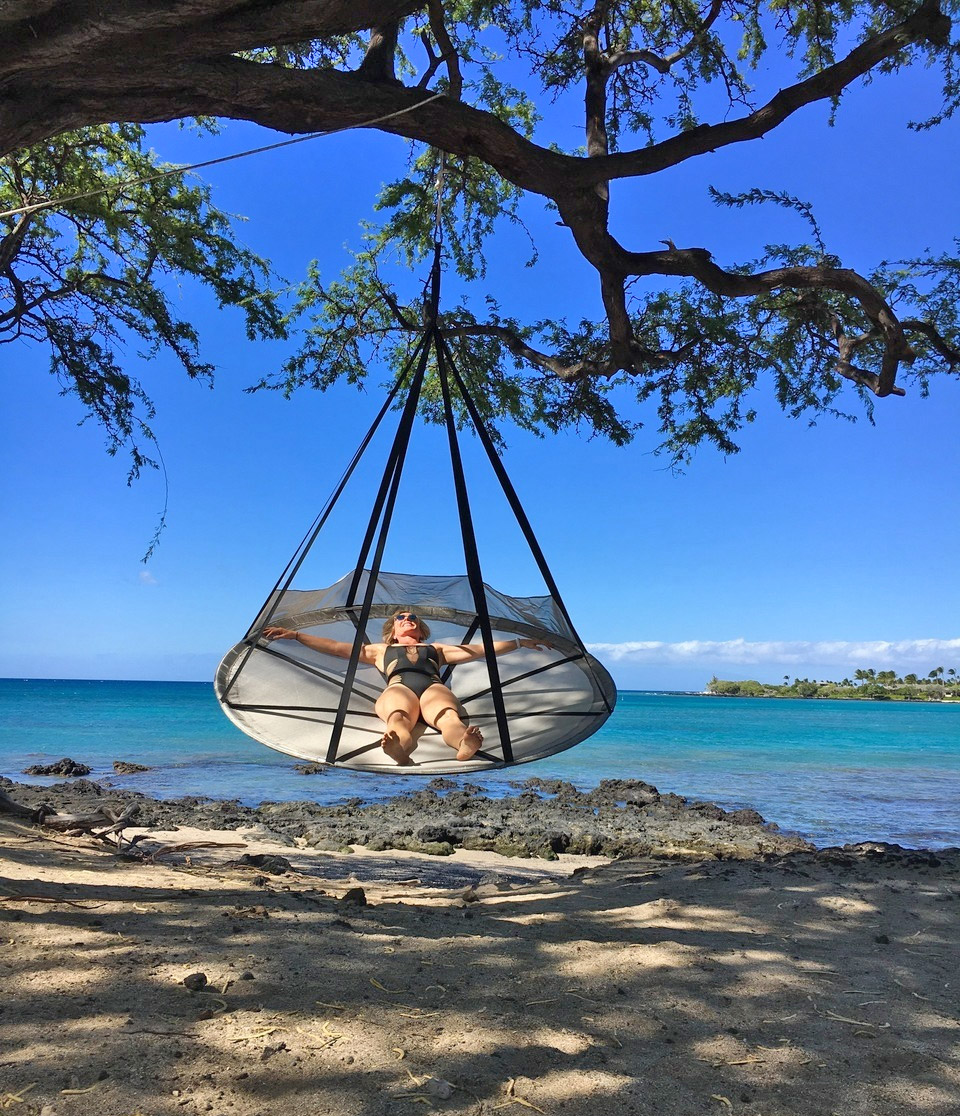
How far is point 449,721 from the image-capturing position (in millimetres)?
3506

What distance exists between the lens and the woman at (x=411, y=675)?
340cm

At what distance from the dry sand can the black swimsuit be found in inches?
42.6

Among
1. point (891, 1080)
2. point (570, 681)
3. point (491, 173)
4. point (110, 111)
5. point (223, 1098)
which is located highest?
point (491, 173)

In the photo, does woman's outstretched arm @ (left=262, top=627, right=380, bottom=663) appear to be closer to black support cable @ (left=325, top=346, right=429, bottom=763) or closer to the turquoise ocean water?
black support cable @ (left=325, top=346, right=429, bottom=763)

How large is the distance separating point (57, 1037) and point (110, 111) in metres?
2.67

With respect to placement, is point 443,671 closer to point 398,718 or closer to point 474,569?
point 398,718

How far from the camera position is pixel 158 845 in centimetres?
464

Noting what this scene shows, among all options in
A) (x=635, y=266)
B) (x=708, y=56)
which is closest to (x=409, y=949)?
(x=635, y=266)

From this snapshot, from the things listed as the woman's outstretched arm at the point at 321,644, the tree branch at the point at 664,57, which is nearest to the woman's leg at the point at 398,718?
the woman's outstretched arm at the point at 321,644

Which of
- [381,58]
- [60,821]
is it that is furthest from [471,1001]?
[381,58]

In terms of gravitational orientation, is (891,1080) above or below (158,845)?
above

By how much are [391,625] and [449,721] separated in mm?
958

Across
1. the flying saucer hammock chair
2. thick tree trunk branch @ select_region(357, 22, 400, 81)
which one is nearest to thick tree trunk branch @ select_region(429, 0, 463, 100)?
thick tree trunk branch @ select_region(357, 22, 400, 81)

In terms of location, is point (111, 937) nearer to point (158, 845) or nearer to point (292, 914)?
point (292, 914)
